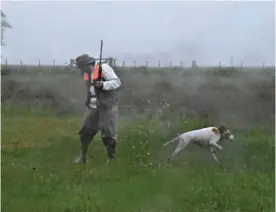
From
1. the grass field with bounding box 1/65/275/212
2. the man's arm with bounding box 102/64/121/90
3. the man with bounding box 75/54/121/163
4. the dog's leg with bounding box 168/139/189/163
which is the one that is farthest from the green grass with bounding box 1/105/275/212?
the man's arm with bounding box 102/64/121/90

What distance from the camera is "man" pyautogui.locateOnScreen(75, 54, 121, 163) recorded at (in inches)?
325

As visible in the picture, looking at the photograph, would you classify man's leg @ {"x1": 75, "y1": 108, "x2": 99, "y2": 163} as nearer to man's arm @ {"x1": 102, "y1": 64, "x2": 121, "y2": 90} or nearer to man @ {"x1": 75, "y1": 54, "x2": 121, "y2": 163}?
man @ {"x1": 75, "y1": 54, "x2": 121, "y2": 163}

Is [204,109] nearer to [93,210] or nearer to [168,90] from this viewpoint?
[168,90]

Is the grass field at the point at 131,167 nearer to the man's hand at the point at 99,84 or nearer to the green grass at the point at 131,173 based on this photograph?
the green grass at the point at 131,173

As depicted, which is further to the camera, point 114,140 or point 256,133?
point 256,133

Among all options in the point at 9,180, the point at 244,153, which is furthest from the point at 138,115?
the point at 9,180

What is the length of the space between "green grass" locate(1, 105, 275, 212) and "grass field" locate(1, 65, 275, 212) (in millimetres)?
11

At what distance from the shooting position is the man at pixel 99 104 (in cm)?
826

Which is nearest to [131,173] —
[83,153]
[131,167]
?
[131,167]

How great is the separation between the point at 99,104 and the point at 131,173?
1.15m

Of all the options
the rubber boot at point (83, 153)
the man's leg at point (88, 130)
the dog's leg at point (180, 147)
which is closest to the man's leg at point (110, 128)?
the man's leg at point (88, 130)

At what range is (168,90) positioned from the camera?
13.0 m

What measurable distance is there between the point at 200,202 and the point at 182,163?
1900 millimetres

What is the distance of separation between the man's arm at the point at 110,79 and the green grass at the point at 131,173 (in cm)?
105
